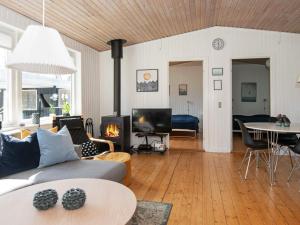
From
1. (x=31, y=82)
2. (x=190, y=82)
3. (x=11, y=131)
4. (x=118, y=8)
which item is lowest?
(x=11, y=131)

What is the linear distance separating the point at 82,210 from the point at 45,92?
11.3 feet

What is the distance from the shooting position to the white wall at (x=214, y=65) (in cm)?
530

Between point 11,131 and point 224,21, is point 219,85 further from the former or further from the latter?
point 11,131

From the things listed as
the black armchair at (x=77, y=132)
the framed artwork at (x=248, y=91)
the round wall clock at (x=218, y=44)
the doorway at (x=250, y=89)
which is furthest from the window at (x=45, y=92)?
the framed artwork at (x=248, y=91)

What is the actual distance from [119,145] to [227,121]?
2.53 meters

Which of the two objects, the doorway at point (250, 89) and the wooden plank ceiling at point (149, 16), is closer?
the wooden plank ceiling at point (149, 16)

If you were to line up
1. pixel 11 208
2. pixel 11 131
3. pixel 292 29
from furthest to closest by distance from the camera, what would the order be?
pixel 292 29 → pixel 11 131 → pixel 11 208

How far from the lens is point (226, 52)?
18.1 ft

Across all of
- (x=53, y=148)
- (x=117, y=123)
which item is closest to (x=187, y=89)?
(x=117, y=123)

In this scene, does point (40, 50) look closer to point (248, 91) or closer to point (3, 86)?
point (3, 86)

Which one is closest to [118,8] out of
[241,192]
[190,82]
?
[241,192]

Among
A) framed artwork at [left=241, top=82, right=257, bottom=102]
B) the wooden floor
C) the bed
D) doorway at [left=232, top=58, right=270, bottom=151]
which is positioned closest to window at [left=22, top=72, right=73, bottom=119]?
the wooden floor

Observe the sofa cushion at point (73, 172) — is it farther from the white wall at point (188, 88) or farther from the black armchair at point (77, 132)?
the white wall at point (188, 88)

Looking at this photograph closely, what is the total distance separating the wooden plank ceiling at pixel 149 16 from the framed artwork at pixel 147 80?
2.62ft
